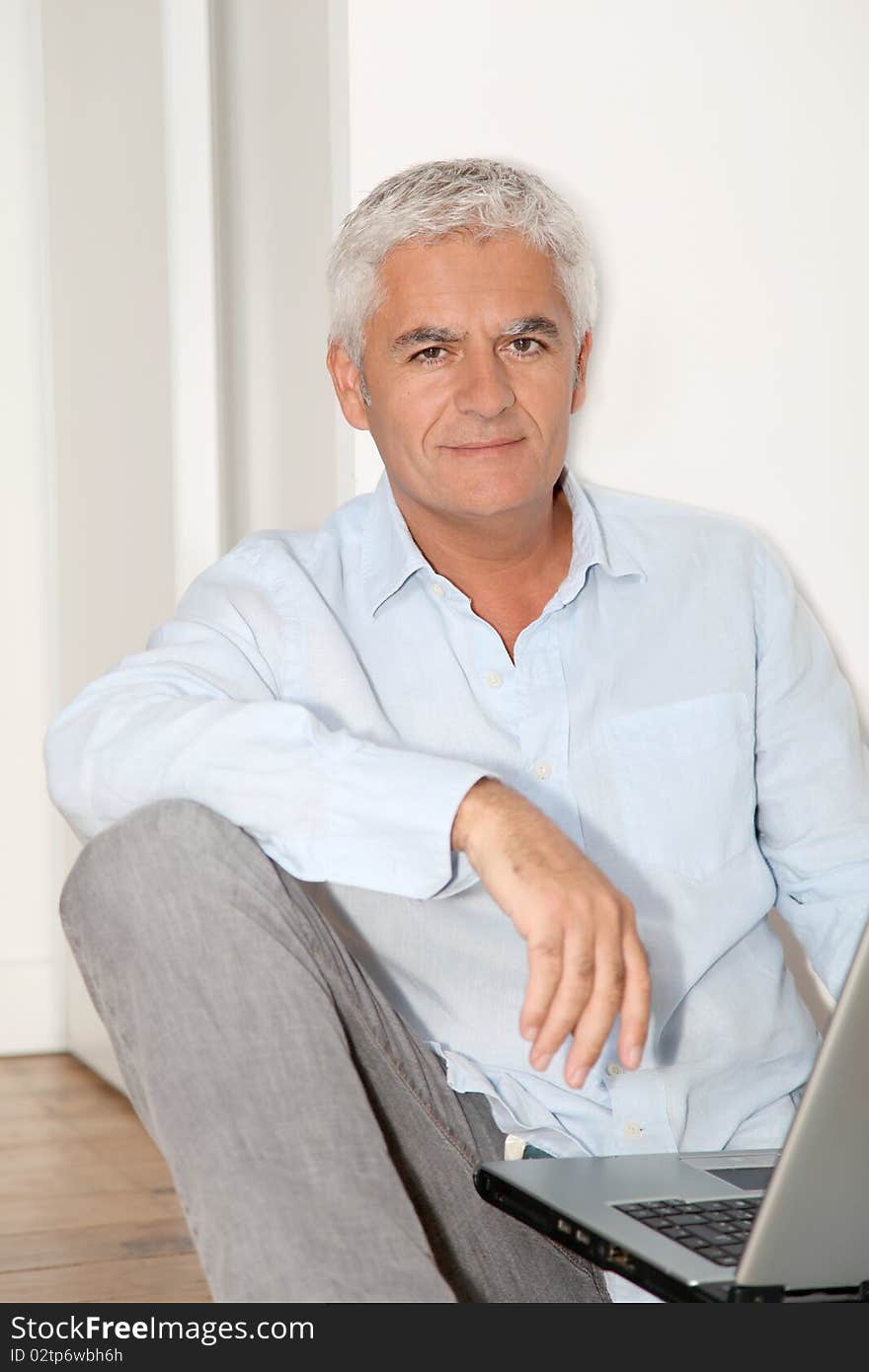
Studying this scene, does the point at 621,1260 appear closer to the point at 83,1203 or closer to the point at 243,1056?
the point at 243,1056

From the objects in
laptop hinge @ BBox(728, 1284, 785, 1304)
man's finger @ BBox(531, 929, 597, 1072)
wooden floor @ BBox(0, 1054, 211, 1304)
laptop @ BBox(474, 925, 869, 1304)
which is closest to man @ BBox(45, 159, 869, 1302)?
man's finger @ BBox(531, 929, 597, 1072)

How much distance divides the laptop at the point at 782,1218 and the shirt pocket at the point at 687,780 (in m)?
0.46

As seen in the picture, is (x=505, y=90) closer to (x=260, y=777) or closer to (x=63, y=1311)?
(x=260, y=777)

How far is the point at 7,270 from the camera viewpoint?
329cm

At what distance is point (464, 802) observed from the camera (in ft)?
4.07

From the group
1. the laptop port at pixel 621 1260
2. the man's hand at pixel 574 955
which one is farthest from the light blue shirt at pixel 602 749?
the laptop port at pixel 621 1260

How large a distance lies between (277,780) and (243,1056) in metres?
0.24

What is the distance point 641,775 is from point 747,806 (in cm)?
12

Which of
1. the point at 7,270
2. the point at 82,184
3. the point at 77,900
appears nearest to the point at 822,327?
the point at 77,900

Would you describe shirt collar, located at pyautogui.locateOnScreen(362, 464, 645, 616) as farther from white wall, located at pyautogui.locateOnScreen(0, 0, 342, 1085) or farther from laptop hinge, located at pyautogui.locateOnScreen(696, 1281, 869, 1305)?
laptop hinge, located at pyautogui.locateOnScreen(696, 1281, 869, 1305)

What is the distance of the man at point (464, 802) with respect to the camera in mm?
1138

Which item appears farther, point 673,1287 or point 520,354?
point 520,354

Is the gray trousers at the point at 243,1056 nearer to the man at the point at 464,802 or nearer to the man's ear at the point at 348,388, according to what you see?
the man at the point at 464,802

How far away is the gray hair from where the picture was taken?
5.28ft
